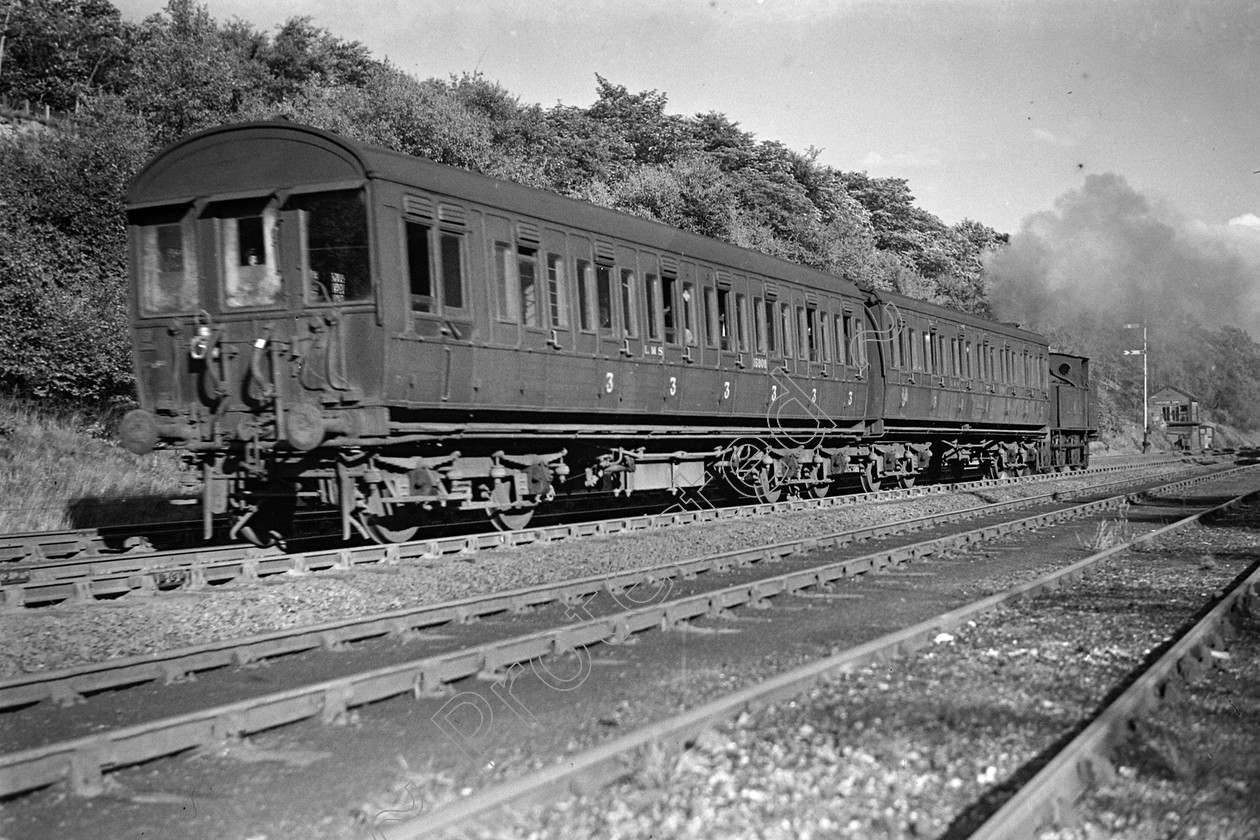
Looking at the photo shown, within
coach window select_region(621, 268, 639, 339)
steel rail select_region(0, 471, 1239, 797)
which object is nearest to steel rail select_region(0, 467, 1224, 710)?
steel rail select_region(0, 471, 1239, 797)

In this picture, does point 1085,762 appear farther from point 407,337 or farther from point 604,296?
point 604,296

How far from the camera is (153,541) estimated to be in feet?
→ 46.1

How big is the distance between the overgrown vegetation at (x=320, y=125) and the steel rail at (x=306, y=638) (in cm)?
1286

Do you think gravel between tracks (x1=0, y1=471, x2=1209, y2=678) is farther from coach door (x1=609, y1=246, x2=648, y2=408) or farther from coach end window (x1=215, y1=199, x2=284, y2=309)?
coach end window (x1=215, y1=199, x2=284, y2=309)

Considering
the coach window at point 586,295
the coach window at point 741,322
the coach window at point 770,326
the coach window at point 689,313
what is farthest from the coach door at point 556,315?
the coach window at point 770,326

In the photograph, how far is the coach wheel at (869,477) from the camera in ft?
72.4

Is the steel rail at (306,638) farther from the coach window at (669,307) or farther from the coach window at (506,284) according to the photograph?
the coach window at (669,307)

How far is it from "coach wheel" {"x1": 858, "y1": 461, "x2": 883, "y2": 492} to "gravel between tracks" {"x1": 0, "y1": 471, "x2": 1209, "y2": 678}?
26.2 feet

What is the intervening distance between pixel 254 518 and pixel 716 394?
6645mm

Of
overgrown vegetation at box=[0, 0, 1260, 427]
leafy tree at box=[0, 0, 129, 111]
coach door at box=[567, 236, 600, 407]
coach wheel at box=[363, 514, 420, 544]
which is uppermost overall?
leafy tree at box=[0, 0, 129, 111]

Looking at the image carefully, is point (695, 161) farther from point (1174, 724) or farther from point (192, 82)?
point (1174, 724)

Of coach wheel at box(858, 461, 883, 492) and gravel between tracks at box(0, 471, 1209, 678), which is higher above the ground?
coach wheel at box(858, 461, 883, 492)

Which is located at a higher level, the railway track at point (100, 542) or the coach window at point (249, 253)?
the coach window at point (249, 253)

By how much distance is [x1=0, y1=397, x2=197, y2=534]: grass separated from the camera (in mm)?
17828
